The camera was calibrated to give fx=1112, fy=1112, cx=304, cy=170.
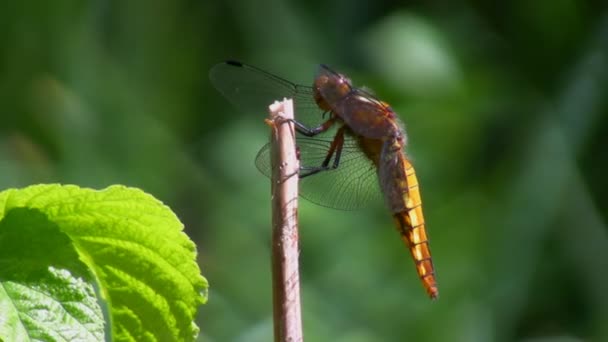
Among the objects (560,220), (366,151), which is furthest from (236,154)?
(366,151)

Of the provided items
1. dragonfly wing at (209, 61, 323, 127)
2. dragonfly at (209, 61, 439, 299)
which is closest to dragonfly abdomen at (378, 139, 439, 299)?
dragonfly at (209, 61, 439, 299)

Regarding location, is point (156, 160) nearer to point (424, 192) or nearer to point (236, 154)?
point (236, 154)

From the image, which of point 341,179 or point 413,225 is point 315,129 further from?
point 413,225

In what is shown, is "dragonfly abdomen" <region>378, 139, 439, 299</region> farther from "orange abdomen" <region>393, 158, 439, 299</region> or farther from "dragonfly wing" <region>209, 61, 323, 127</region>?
"dragonfly wing" <region>209, 61, 323, 127</region>

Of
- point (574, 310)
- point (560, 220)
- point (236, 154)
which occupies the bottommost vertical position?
point (574, 310)

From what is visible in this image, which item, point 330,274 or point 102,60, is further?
point 102,60

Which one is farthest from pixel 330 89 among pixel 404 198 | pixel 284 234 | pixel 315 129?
pixel 284 234
